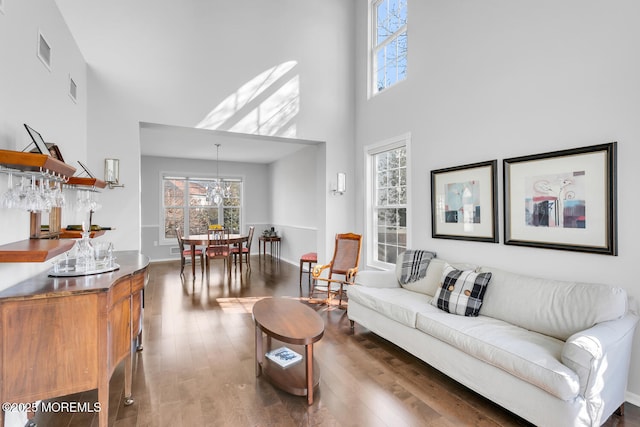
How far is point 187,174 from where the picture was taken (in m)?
8.47

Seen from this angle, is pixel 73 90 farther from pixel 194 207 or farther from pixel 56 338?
pixel 194 207

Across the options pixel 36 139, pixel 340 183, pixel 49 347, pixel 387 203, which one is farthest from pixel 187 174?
pixel 49 347

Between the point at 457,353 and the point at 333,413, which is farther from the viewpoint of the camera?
the point at 457,353

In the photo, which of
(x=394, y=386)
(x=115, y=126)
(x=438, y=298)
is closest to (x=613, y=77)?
(x=438, y=298)

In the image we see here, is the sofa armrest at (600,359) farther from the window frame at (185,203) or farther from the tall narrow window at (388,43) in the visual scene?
the window frame at (185,203)

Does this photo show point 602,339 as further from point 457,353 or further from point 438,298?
point 438,298

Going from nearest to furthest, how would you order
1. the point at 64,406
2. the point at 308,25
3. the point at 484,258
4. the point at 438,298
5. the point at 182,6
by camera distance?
the point at 64,406 → the point at 438,298 → the point at 484,258 → the point at 182,6 → the point at 308,25

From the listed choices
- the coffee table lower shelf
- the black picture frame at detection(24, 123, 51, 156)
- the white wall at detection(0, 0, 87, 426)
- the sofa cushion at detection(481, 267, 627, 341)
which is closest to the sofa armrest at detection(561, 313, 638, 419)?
the sofa cushion at detection(481, 267, 627, 341)

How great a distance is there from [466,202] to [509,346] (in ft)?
5.41

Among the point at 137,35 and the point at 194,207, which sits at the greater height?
the point at 137,35

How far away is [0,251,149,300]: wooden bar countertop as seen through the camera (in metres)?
1.62

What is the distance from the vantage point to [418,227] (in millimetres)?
3998

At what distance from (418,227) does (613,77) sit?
88.5 inches

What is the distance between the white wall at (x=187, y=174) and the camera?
8.05m
